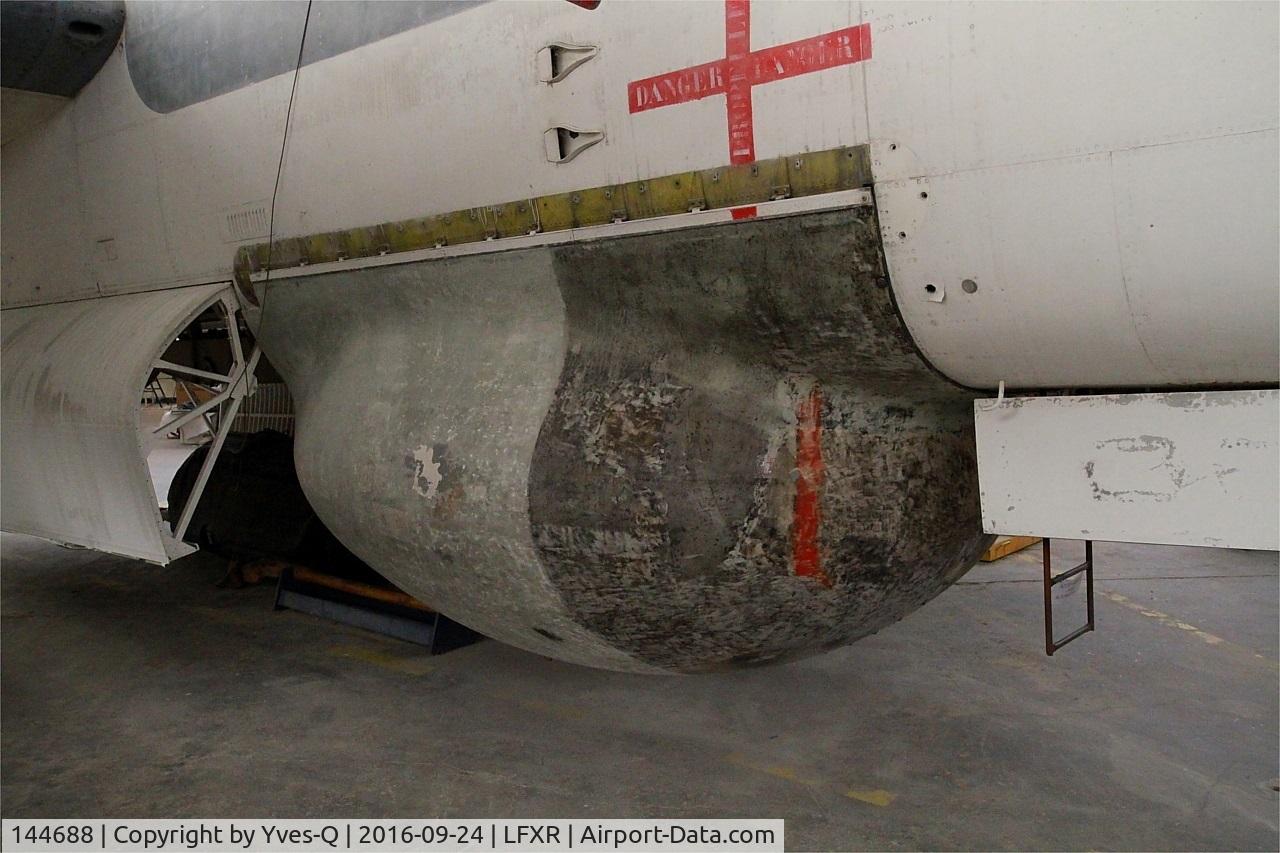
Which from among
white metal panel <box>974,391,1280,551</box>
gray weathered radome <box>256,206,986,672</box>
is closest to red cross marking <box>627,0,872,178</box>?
gray weathered radome <box>256,206,986,672</box>

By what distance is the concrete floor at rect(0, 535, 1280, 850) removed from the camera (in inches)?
122

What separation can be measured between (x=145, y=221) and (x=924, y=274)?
345cm

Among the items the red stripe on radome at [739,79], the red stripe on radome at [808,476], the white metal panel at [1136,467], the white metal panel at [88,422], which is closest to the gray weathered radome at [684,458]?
the red stripe on radome at [808,476]

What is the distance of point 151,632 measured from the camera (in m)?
5.14

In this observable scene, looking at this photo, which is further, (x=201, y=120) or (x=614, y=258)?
(x=201, y=120)

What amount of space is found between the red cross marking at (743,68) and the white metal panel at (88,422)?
2.32 metres

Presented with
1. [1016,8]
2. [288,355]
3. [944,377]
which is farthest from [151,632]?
[1016,8]

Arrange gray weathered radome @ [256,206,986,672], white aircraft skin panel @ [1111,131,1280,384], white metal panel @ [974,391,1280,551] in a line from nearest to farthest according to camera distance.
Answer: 1. white aircraft skin panel @ [1111,131,1280,384]
2. white metal panel @ [974,391,1280,551]
3. gray weathered radome @ [256,206,986,672]

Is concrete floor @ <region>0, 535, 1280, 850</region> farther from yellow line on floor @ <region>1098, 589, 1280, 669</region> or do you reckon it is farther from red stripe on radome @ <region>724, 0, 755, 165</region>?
red stripe on radome @ <region>724, 0, 755, 165</region>

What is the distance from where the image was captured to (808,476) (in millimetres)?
2615

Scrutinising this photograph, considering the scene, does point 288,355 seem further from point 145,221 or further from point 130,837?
point 130,837

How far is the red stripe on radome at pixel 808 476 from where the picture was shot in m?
2.62

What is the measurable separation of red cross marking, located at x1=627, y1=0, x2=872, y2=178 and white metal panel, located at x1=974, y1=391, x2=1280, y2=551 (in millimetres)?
916

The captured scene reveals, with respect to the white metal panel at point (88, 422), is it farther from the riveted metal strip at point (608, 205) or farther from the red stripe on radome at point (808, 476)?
the red stripe on radome at point (808, 476)
